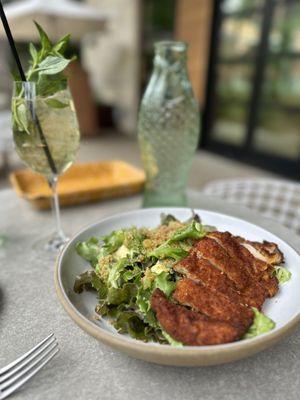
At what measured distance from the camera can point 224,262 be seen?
58cm

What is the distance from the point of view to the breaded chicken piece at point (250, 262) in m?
0.58

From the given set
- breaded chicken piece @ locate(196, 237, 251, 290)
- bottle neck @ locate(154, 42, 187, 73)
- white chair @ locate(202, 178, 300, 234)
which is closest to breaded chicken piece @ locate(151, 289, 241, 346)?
breaded chicken piece @ locate(196, 237, 251, 290)

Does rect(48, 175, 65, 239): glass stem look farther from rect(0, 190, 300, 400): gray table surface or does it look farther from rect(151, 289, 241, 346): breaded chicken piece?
rect(151, 289, 241, 346): breaded chicken piece

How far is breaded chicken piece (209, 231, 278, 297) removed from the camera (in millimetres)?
585

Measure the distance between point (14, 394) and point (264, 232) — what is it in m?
0.55

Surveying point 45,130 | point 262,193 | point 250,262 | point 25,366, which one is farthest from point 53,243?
point 262,193

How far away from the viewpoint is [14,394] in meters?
0.46

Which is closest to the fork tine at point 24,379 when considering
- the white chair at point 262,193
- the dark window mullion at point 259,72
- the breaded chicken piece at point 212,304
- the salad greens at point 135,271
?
the salad greens at point 135,271

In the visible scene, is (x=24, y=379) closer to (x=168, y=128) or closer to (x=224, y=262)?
(x=224, y=262)

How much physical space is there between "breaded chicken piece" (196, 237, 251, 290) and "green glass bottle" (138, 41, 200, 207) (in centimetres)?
48

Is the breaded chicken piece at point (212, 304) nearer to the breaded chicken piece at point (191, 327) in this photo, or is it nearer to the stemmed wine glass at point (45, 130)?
the breaded chicken piece at point (191, 327)

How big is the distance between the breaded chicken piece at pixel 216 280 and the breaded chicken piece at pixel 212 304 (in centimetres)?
1

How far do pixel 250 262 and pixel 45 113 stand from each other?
1.69 ft

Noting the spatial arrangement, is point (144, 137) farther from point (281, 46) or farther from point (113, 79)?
point (113, 79)
